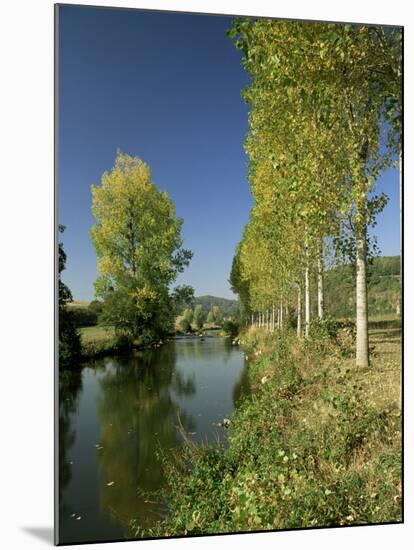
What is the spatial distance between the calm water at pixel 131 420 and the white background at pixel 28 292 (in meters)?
0.16

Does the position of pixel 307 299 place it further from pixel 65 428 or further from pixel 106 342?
pixel 65 428

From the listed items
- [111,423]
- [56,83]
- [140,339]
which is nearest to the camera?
[56,83]

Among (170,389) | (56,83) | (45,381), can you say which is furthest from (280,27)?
(45,381)

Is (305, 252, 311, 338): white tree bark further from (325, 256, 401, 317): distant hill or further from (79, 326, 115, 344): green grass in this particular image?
(79, 326, 115, 344): green grass

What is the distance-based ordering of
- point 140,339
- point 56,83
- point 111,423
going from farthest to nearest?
point 140,339 < point 111,423 < point 56,83

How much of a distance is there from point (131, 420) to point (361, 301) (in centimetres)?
204

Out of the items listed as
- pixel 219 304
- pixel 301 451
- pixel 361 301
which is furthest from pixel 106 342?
pixel 361 301

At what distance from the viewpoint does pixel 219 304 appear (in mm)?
3969

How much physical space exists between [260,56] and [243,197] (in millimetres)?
1046

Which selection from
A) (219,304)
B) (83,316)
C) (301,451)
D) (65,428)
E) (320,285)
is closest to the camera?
(65,428)

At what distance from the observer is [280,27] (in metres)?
3.88

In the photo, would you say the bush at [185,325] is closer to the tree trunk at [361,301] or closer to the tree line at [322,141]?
the tree line at [322,141]

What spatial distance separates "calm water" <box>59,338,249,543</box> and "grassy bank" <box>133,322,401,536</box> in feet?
0.40

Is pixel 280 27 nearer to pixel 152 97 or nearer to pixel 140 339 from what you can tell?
pixel 152 97
